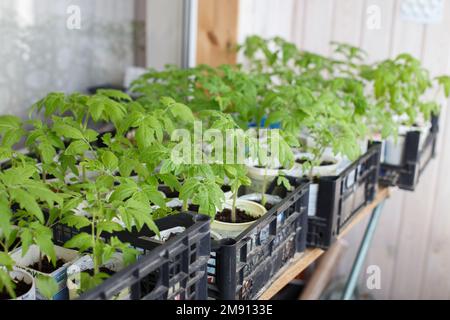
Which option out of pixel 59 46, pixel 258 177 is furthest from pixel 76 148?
pixel 59 46

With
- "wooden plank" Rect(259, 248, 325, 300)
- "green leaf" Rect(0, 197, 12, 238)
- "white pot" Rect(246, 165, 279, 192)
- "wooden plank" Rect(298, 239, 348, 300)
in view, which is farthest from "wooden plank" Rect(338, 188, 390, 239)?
"green leaf" Rect(0, 197, 12, 238)

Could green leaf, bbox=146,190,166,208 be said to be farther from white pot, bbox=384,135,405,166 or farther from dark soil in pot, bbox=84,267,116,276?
white pot, bbox=384,135,405,166

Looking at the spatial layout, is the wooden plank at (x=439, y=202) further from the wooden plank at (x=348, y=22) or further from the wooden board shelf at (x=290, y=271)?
the wooden board shelf at (x=290, y=271)

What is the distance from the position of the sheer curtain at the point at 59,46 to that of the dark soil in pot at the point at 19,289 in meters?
0.88

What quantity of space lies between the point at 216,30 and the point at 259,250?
4.70 feet

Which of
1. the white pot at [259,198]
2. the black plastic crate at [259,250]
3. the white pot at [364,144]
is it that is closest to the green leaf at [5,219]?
the black plastic crate at [259,250]

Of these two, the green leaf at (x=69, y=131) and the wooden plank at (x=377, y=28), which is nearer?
the green leaf at (x=69, y=131)

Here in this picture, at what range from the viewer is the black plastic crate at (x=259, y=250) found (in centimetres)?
104

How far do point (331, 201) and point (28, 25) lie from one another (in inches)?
41.3

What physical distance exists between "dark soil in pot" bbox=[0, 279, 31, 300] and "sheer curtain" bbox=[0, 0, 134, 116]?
34.8 inches

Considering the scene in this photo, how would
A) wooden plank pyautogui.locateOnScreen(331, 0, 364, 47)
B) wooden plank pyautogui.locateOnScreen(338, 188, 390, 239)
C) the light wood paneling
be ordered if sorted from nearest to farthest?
wooden plank pyautogui.locateOnScreen(338, 188, 390, 239)
the light wood paneling
wooden plank pyautogui.locateOnScreen(331, 0, 364, 47)

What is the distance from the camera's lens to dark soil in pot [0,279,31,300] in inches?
35.7
